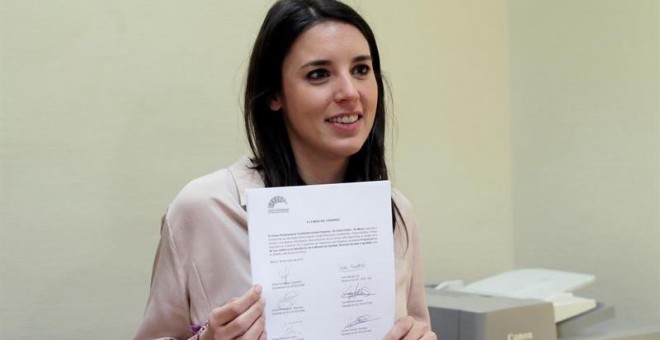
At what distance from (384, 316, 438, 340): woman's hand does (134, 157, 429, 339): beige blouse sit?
76 mm

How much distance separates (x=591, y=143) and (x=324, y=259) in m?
Answer: 1.74

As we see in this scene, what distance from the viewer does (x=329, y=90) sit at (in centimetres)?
132

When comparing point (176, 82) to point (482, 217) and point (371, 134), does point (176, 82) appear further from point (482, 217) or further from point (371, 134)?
point (482, 217)

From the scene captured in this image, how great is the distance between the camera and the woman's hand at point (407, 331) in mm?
1258

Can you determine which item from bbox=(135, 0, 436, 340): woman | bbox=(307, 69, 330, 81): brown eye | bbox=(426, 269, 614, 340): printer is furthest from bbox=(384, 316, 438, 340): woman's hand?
bbox=(426, 269, 614, 340): printer

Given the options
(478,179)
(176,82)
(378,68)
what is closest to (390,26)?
(478,179)

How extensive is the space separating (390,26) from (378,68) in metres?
1.22

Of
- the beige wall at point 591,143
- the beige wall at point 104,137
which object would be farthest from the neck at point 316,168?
the beige wall at point 591,143

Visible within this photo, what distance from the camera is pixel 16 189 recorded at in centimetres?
196

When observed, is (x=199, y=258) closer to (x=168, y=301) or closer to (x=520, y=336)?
(x=168, y=301)

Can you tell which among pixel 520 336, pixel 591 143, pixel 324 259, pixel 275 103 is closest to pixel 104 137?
pixel 275 103

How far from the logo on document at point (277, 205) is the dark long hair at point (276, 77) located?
17 cm
